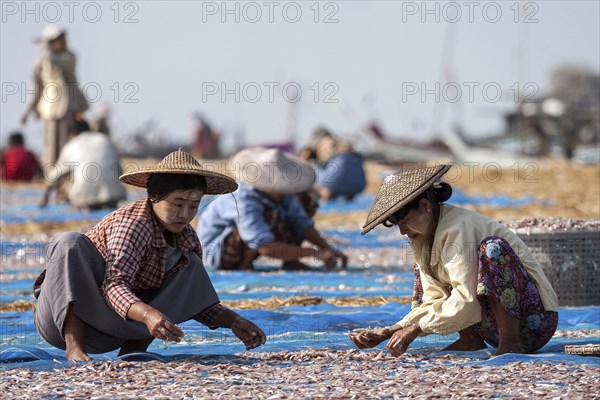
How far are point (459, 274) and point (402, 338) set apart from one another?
31 centimetres

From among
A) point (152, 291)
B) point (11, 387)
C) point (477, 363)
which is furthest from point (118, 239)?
point (477, 363)

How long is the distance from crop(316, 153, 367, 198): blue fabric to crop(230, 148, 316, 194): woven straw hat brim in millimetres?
5552

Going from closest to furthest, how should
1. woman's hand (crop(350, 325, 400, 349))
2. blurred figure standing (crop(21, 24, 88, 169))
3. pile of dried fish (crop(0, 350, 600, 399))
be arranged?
pile of dried fish (crop(0, 350, 600, 399))
woman's hand (crop(350, 325, 400, 349))
blurred figure standing (crop(21, 24, 88, 169))

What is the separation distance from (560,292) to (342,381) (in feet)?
7.97

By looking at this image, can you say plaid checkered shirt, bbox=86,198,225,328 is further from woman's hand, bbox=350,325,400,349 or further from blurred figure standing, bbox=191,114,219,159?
blurred figure standing, bbox=191,114,219,159

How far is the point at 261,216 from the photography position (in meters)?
7.59

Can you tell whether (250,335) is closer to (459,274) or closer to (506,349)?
(459,274)

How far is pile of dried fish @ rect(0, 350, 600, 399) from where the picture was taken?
3.71m

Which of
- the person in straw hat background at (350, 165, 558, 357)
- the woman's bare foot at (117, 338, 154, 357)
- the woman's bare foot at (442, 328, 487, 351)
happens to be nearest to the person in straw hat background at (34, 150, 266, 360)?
the woman's bare foot at (117, 338, 154, 357)

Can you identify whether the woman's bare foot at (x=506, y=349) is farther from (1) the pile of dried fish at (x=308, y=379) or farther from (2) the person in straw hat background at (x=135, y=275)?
(2) the person in straw hat background at (x=135, y=275)

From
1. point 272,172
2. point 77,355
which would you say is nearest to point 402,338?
point 77,355

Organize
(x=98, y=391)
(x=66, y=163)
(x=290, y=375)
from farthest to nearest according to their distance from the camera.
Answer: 1. (x=66, y=163)
2. (x=290, y=375)
3. (x=98, y=391)

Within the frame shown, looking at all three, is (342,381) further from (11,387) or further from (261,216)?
(261,216)

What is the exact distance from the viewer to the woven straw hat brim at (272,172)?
760 centimetres
